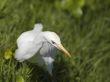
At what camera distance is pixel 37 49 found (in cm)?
340

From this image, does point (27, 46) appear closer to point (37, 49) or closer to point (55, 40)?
point (37, 49)

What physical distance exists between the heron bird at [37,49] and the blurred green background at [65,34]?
0.10 metres

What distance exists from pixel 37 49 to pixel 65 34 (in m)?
0.97

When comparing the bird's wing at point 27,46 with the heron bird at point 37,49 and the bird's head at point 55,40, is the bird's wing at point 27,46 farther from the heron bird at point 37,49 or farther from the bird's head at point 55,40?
the bird's head at point 55,40

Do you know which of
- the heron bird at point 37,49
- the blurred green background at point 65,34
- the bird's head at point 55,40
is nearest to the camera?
the bird's head at point 55,40

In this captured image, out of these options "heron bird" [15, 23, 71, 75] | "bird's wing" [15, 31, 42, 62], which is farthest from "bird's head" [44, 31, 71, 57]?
"bird's wing" [15, 31, 42, 62]

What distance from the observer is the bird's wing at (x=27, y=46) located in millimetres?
3395

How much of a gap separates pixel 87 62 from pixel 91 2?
109cm

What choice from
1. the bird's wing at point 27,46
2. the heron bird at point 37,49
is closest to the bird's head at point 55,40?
the heron bird at point 37,49

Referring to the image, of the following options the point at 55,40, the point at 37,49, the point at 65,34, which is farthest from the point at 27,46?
the point at 65,34

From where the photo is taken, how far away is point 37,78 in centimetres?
362

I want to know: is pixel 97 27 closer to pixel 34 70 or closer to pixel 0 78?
pixel 34 70

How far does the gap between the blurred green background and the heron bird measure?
98 mm

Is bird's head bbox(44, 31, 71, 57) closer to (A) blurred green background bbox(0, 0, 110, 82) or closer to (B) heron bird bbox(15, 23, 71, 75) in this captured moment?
(B) heron bird bbox(15, 23, 71, 75)
